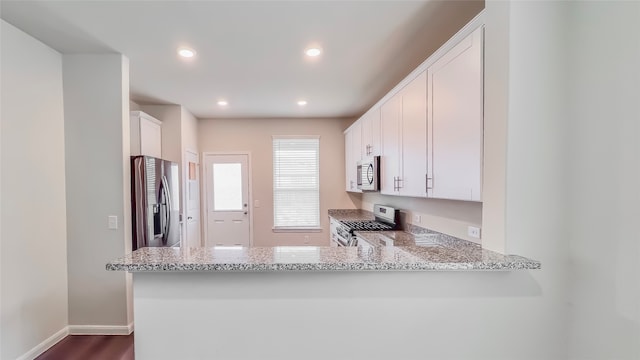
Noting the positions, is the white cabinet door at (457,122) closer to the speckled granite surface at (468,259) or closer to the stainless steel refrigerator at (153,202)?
the speckled granite surface at (468,259)

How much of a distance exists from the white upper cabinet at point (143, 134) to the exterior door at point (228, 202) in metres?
1.29

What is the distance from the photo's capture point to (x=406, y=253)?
148cm

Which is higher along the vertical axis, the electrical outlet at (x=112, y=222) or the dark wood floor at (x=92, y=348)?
the electrical outlet at (x=112, y=222)

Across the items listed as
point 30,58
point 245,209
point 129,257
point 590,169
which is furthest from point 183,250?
point 245,209

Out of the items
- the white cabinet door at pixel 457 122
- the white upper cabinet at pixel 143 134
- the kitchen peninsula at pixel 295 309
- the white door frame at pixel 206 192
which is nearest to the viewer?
the kitchen peninsula at pixel 295 309

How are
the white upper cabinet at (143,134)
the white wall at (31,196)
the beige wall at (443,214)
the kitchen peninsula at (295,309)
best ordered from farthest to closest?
the white upper cabinet at (143,134), the beige wall at (443,214), the white wall at (31,196), the kitchen peninsula at (295,309)

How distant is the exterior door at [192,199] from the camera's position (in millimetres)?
4609

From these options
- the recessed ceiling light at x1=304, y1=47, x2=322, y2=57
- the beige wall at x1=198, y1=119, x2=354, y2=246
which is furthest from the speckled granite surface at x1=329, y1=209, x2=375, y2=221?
the recessed ceiling light at x1=304, y1=47, x2=322, y2=57

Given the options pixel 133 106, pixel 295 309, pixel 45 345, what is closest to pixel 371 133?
pixel 295 309

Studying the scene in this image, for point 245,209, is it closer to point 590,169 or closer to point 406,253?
point 406,253

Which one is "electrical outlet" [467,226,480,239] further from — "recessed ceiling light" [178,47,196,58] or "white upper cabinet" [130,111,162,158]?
"white upper cabinet" [130,111,162,158]

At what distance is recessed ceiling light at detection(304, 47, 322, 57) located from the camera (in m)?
2.58

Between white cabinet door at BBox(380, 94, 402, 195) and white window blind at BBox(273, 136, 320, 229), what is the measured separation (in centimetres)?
219

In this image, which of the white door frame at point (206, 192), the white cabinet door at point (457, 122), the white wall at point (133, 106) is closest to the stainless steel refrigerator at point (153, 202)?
the white wall at point (133, 106)
